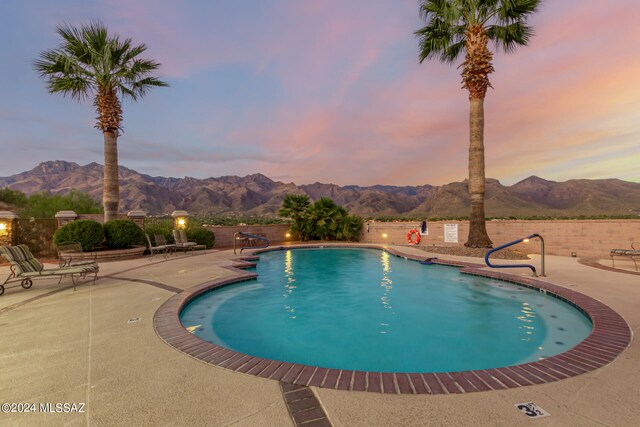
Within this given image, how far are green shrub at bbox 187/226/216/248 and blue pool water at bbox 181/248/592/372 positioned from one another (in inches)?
321

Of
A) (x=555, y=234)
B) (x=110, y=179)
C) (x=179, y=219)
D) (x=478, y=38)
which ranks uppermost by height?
(x=478, y=38)

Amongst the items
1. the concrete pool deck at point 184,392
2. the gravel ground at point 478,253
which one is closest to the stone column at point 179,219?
the concrete pool deck at point 184,392

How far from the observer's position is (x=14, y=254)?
7.14 meters

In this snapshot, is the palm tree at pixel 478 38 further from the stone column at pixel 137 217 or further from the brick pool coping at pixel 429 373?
the stone column at pixel 137 217

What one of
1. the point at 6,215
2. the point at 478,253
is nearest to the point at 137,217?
the point at 6,215

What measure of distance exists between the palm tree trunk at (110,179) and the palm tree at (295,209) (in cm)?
975

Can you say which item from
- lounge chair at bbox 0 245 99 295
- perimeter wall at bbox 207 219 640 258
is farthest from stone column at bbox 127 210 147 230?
lounge chair at bbox 0 245 99 295

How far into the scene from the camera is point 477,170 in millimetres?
13164

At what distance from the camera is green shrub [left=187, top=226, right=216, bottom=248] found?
52.9 ft

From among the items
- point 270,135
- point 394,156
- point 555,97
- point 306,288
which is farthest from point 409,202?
point 306,288

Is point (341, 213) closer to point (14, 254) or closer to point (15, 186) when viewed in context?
point (14, 254)

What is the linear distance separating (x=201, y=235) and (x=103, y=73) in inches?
374

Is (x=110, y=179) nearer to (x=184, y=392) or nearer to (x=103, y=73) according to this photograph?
(x=103, y=73)

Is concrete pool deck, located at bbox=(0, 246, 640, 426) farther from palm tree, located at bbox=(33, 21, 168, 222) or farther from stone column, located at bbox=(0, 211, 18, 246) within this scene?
palm tree, located at bbox=(33, 21, 168, 222)
